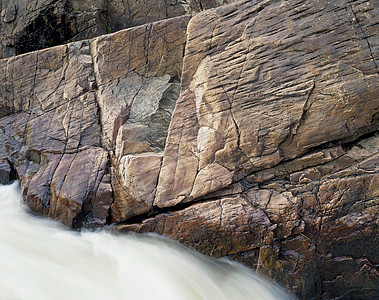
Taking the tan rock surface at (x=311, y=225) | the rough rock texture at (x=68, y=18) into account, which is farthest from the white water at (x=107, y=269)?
the rough rock texture at (x=68, y=18)

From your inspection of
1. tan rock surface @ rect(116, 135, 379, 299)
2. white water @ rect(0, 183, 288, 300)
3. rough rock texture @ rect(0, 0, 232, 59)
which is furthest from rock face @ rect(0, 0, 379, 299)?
rough rock texture @ rect(0, 0, 232, 59)

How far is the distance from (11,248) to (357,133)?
6012mm

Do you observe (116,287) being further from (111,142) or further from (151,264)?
(111,142)

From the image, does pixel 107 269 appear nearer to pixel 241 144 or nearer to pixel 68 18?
pixel 241 144

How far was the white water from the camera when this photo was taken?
442 centimetres

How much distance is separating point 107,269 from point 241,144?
2985 mm

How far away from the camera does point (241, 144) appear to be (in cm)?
518

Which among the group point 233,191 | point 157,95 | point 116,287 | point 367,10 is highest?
point 367,10

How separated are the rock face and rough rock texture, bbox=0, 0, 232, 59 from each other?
193cm

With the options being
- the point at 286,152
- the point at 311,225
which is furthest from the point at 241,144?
the point at 311,225

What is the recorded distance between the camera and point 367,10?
4.85 m

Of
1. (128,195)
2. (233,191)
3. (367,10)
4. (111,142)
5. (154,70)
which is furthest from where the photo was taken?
(154,70)

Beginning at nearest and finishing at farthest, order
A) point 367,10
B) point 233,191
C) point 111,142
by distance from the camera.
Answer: point 367,10, point 233,191, point 111,142

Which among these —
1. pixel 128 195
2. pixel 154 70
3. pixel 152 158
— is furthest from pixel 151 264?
pixel 154 70
